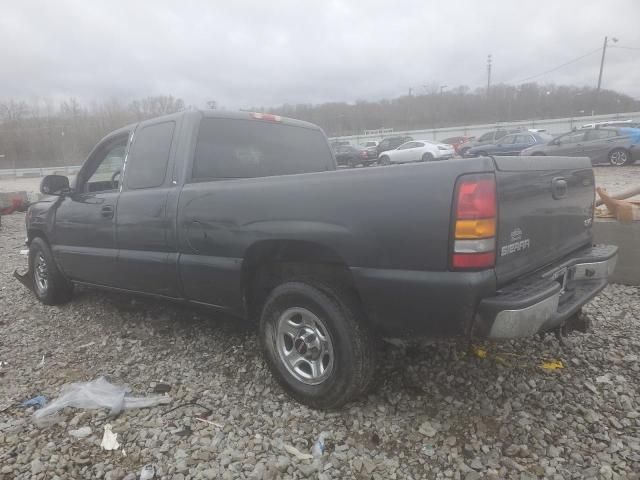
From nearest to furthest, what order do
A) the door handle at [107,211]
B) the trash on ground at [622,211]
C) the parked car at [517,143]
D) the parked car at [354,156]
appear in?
the door handle at [107,211] < the trash on ground at [622,211] < the parked car at [517,143] < the parked car at [354,156]

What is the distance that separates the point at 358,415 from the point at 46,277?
380cm

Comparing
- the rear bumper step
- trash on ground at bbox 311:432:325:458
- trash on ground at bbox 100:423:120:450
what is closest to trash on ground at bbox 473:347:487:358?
the rear bumper step

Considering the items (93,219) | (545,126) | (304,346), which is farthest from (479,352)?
(545,126)

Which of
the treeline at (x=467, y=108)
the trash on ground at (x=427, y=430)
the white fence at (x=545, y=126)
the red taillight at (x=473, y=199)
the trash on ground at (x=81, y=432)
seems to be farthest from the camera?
the treeline at (x=467, y=108)

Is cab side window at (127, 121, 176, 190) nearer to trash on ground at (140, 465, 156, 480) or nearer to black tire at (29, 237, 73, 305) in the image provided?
black tire at (29, 237, 73, 305)

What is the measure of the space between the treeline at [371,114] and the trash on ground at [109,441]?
4687 centimetres

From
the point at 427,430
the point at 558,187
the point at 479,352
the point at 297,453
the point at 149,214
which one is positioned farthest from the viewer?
the point at 149,214

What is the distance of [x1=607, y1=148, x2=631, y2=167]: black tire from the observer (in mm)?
15875

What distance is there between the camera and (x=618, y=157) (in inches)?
634

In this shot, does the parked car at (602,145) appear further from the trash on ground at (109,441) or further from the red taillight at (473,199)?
the trash on ground at (109,441)

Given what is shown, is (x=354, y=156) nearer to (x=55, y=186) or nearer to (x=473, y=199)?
(x=55, y=186)

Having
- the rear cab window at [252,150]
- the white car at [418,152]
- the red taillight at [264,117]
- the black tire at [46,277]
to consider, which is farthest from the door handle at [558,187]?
the white car at [418,152]

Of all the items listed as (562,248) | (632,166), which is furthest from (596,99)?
(562,248)

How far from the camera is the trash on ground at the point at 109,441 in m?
2.40
